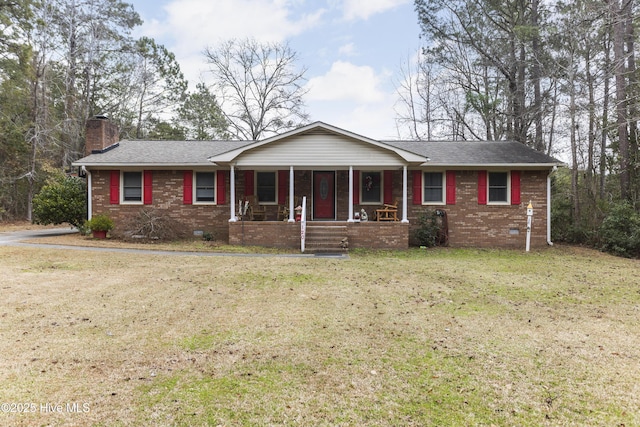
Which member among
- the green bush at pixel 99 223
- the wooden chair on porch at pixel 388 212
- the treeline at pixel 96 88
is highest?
the treeline at pixel 96 88

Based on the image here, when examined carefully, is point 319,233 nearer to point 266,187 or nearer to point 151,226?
point 266,187

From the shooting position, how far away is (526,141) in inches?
771

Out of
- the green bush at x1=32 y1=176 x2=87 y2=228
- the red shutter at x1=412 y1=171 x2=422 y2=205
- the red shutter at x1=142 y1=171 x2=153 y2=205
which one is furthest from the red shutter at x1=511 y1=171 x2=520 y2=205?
the green bush at x1=32 y1=176 x2=87 y2=228

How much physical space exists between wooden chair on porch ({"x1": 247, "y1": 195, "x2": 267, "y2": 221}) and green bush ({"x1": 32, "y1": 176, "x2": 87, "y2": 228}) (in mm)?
7021

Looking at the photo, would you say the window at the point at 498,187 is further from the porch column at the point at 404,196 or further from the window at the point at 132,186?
the window at the point at 132,186

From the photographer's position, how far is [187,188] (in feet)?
45.1

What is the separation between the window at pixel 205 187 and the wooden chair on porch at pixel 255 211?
1.47m

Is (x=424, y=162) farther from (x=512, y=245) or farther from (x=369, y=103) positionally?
A: (x=369, y=103)

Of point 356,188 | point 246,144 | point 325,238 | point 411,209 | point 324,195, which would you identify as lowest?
point 325,238

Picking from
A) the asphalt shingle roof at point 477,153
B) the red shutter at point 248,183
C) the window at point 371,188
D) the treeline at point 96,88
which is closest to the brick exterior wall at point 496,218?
the asphalt shingle roof at point 477,153

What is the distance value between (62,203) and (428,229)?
1435cm

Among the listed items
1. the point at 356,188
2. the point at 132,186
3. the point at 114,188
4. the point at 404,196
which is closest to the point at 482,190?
the point at 404,196

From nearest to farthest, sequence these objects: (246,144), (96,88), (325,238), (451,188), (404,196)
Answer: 1. (325,238)
2. (404,196)
3. (451,188)
4. (246,144)
5. (96,88)

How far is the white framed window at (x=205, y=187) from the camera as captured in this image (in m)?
13.9
